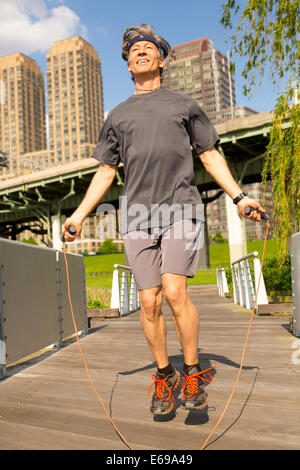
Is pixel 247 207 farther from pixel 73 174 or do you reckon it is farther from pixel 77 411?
pixel 73 174

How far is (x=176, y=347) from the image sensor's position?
493 cm

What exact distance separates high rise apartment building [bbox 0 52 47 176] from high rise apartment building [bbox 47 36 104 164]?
1014 centimetres

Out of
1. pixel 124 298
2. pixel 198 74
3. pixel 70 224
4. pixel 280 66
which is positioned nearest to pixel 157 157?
pixel 70 224

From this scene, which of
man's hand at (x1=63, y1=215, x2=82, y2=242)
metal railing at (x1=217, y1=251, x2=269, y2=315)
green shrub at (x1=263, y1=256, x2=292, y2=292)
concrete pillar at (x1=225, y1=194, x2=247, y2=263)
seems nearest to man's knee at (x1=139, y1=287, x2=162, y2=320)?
man's hand at (x1=63, y1=215, x2=82, y2=242)

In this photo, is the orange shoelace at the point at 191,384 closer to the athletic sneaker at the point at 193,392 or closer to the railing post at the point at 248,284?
the athletic sneaker at the point at 193,392

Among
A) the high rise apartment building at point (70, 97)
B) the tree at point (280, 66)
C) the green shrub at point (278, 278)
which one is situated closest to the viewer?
the tree at point (280, 66)

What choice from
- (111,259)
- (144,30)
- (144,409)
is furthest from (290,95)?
(111,259)

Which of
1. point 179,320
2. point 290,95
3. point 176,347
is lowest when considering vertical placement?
point 176,347

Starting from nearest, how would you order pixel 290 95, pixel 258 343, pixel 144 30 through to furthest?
pixel 144 30 < pixel 258 343 < pixel 290 95

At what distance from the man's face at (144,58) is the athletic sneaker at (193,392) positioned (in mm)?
1876

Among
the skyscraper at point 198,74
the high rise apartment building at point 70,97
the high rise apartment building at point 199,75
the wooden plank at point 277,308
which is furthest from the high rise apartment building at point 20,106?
the wooden plank at point 277,308

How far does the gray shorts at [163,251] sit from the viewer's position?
2412 millimetres
